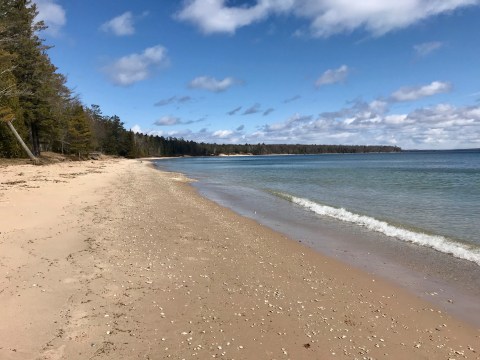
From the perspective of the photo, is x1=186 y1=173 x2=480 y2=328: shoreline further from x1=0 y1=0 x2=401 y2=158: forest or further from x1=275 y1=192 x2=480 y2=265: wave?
x1=0 y1=0 x2=401 y2=158: forest

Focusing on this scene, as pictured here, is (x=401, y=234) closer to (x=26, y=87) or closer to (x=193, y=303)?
(x=193, y=303)

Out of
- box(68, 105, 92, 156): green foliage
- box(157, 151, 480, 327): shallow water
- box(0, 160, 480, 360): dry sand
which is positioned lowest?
box(157, 151, 480, 327): shallow water

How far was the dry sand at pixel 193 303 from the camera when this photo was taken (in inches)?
183

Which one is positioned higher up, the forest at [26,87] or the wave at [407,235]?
the forest at [26,87]

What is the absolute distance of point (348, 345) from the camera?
4859mm

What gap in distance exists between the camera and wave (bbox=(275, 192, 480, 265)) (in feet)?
32.9

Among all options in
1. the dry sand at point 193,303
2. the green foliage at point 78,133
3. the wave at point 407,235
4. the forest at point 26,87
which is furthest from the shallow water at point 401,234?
the green foliage at point 78,133

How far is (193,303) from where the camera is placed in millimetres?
5906

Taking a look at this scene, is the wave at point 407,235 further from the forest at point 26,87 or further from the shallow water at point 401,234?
the forest at point 26,87

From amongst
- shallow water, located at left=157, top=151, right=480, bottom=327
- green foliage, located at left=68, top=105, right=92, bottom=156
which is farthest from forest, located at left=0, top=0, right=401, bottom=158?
shallow water, located at left=157, top=151, right=480, bottom=327

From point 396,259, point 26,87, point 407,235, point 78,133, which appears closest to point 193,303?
point 396,259

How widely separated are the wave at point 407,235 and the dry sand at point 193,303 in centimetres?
384

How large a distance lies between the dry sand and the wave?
12.6 feet

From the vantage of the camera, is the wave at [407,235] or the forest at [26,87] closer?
the wave at [407,235]
